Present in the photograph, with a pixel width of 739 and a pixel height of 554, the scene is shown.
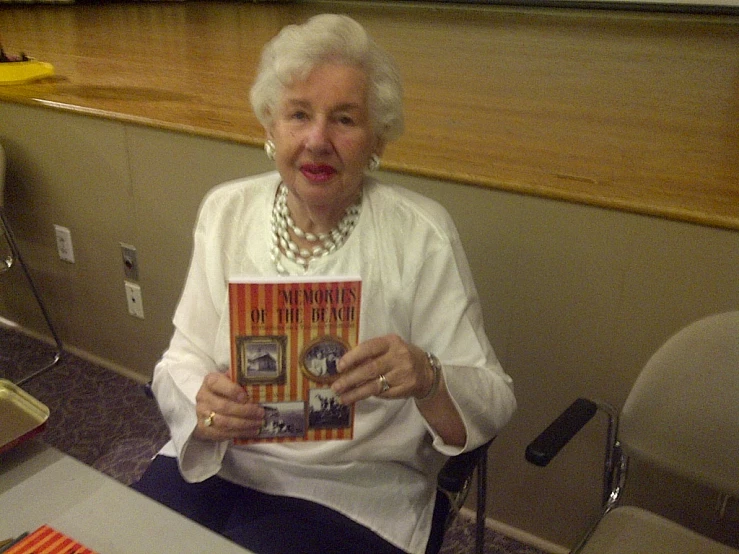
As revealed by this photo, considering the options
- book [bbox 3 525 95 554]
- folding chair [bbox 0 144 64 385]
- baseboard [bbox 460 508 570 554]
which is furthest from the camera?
folding chair [bbox 0 144 64 385]

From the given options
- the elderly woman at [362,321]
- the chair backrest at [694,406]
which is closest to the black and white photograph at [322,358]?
the elderly woman at [362,321]

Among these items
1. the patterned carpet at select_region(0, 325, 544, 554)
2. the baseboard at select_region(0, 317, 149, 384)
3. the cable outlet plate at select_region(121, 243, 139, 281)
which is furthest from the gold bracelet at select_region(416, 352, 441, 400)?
the baseboard at select_region(0, 317, 149, 384)

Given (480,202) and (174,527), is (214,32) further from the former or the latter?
(174,527)

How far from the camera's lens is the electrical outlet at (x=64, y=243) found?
2258 mm

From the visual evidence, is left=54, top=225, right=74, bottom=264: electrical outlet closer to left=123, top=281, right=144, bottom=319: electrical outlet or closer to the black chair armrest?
left=123, top=281, right=144, bottom=319: electrical outlet

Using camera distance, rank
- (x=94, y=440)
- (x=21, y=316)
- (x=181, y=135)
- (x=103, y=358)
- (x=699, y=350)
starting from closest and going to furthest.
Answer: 1. (x=699, y=350)
2. (x=181, y=135)
3. (x=94, y=440)
4. (x=103, y=358)
5. (x=21, y=316)

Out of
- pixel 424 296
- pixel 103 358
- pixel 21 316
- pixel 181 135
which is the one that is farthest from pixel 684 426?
pixel 21 316

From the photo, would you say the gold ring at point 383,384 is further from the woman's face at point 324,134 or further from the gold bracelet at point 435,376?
the woman's face at point 324,134

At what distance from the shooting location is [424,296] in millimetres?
1099

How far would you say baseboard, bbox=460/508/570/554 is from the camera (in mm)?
1718

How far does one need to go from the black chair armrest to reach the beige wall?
0.34m

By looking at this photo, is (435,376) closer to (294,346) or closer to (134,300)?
(294,346)

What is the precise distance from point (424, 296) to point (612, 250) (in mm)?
504

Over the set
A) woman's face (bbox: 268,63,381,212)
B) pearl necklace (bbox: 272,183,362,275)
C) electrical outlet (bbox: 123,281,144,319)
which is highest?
woman's face (bbox: 268,63,381,212)
